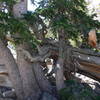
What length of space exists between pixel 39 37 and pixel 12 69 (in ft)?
4.97

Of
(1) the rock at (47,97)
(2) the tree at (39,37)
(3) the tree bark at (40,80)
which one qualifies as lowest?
(1) the rock at (47,97)

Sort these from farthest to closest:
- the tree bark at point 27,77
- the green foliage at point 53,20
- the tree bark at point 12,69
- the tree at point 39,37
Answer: the tree bark at point 27,77 → the tree bark at point 12,69 → the tree at point 39,37 → the green foliage at point 53,20

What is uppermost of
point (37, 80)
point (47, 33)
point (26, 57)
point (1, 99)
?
point (47, 33)

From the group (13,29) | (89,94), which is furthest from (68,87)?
(13,29)

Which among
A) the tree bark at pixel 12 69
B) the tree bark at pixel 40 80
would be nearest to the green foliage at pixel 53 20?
the tree bark at pixel 12 69

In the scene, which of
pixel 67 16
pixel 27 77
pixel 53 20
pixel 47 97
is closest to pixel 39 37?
pixel 53 20

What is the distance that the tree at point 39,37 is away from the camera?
6879 millimetres

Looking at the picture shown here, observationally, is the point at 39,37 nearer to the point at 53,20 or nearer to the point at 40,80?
the point at 53,20

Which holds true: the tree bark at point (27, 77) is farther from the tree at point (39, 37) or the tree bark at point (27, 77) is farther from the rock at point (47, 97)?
the rock at point (47, 97)

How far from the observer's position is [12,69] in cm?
724

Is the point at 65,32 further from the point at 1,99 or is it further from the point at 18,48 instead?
the point at 1,99

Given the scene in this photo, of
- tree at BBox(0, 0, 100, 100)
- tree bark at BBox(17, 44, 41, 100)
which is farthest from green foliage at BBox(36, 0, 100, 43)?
tree bark at BBox(17, 44, 41, 100)

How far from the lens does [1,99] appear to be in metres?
7.48

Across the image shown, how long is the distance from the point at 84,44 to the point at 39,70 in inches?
77.2
